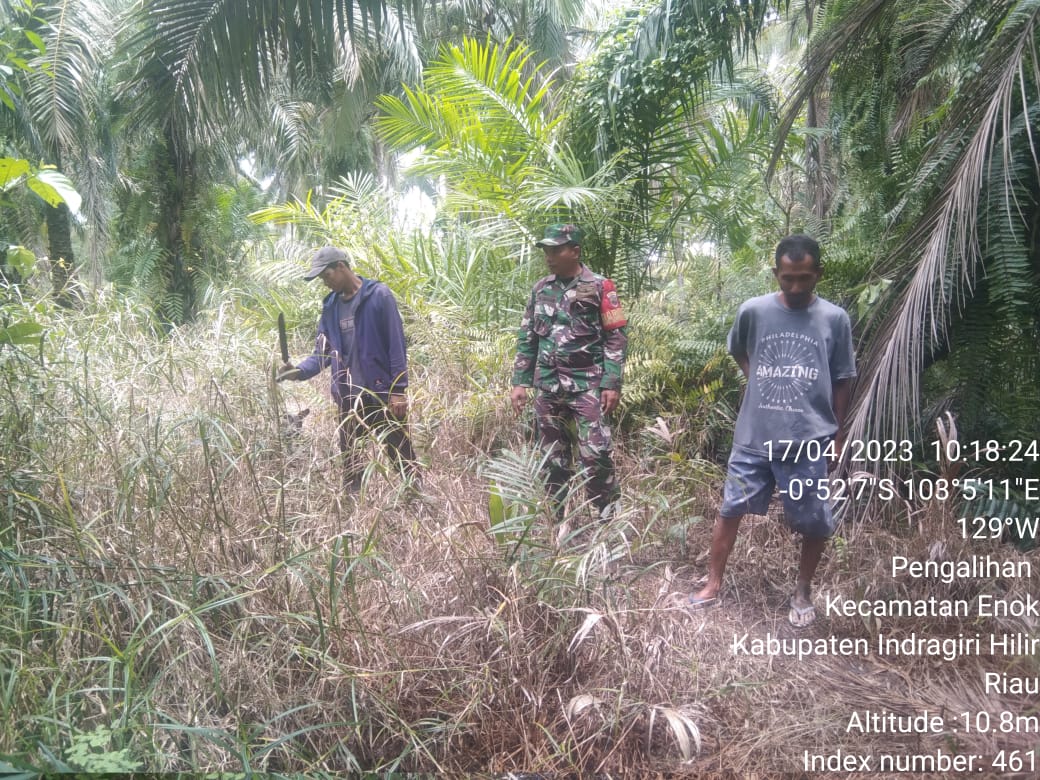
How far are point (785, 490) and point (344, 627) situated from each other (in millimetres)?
1768

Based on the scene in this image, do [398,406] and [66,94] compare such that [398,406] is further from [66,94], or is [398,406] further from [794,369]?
[66,94]

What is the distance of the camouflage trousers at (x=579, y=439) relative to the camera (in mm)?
3883

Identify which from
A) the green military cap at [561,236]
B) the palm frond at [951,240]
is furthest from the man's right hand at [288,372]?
the palm frond at [951,240]

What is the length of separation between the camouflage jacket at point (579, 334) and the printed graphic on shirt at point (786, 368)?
883mm

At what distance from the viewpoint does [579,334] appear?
3906 millimetres

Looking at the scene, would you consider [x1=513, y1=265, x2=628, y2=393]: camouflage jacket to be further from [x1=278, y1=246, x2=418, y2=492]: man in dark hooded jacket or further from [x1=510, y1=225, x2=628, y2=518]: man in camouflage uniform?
[x1=278, y1=246, x2=418, y2=492]: man in dark hooded jacket

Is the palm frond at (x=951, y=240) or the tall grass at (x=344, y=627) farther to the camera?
the palm frond at (x=951, y=240)

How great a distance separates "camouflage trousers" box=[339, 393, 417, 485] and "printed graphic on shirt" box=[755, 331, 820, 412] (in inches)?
59.1

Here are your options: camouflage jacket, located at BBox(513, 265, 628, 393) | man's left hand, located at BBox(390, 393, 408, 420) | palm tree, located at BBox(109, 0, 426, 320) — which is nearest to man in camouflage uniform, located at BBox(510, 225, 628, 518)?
camouflage jacket, located at BBox(513, 265, 628, 393)

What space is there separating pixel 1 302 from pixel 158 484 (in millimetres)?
2111

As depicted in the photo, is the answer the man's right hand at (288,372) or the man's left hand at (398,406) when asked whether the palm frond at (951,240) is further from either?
the man's right hand at (288,372)

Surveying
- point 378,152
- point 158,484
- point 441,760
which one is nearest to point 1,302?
point 158,484

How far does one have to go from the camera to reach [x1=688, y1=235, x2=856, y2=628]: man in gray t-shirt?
3062 mm

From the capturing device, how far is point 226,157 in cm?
1247
